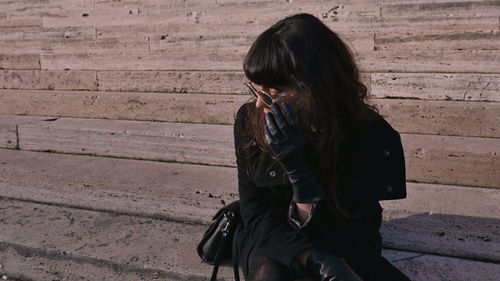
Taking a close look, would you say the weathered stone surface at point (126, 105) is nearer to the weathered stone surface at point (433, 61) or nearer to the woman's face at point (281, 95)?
the weathered stone surface at point (433, 61)

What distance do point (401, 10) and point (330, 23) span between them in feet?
1.82

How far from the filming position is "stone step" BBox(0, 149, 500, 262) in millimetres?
3064

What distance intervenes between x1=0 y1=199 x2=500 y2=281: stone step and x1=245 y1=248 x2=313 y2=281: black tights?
2.02 ft

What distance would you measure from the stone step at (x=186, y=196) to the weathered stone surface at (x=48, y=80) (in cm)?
90

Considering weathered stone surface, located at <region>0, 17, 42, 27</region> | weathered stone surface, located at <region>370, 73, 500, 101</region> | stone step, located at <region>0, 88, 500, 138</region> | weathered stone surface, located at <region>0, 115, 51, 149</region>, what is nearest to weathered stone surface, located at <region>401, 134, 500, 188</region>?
stone step, located at <region>0, 88, 500, 138</region>

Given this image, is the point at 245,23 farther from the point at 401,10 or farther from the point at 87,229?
the point at 87,229

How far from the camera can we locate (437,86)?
13.7ft

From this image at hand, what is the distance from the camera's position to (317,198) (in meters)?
2.16

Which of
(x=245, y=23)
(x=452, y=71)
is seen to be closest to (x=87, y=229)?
(x=245, y=23)

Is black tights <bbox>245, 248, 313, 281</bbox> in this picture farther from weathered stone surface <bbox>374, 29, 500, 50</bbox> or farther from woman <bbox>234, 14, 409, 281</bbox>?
weathered stone surface <bbox>374, 29, 500, 50</bbox>

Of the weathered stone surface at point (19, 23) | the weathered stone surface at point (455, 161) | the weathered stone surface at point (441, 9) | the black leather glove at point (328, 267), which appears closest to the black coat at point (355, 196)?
the black leather glove at point (328, 267)

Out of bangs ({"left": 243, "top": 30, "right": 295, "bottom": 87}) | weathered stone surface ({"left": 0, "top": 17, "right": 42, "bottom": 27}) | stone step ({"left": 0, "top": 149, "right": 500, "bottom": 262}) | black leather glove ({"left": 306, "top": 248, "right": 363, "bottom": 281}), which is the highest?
bangs ({"left": 243, "top": 30, "right": 295, "bottom": 87})

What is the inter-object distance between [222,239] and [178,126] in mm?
2065

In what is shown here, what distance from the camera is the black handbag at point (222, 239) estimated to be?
8.58 feet
